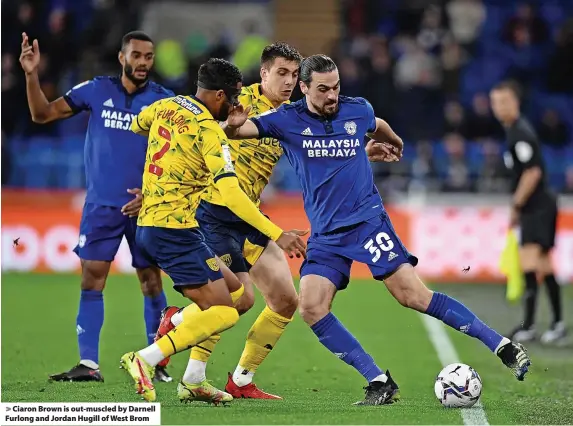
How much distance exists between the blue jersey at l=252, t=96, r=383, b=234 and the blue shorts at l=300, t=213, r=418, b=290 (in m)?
0.07

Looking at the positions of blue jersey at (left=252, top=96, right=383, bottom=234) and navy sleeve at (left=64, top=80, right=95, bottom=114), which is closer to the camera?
blue jersey at (left=252, top=96, right=383, bottom=234)

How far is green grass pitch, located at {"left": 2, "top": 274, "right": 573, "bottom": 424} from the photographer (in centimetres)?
738

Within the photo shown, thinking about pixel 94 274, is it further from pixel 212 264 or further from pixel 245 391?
pixel 212 264

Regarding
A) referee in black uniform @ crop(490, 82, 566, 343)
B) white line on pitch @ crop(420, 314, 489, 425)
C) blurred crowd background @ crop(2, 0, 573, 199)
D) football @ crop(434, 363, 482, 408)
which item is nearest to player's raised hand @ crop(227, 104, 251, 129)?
football @ crop(434, 363, 482, 408)

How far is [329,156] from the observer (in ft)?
25.6

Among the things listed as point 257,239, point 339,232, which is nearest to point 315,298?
point 339,232

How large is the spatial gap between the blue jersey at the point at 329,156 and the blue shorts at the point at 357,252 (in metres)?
0.07

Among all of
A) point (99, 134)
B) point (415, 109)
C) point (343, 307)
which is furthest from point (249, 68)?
point (99, 134)

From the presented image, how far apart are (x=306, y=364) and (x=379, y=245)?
271cm

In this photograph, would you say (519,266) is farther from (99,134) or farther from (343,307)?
(99,134)

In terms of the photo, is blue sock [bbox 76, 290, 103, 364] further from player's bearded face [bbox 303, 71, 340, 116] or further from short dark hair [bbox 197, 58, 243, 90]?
player's bearded face [bbox 303, 71, 340, 116]

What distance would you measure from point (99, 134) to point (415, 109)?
1165cm

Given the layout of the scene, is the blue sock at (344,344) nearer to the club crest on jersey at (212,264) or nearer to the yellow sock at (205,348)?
the yellow sock at (205,348)

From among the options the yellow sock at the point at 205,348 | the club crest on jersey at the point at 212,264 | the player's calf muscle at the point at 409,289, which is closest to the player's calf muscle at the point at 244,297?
the yellow sock at the point at 205,348
